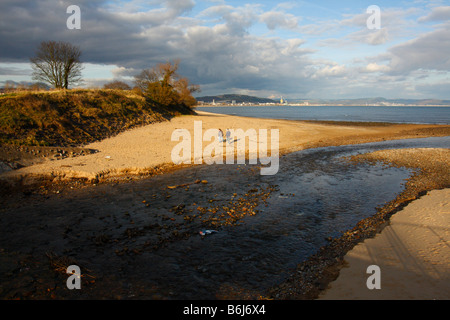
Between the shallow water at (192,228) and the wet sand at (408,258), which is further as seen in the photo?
the shallow water at (192,228)

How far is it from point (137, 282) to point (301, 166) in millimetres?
15624

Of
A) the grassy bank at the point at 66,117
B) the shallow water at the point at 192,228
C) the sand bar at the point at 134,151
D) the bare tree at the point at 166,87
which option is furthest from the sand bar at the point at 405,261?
the bare tree at the point at 166,87

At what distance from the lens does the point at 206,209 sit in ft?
37.2

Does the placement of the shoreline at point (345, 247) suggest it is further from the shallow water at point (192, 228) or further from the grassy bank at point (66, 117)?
the grassy bank at point (66, 117)

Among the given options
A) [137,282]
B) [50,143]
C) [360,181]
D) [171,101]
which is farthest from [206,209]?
[171,101]

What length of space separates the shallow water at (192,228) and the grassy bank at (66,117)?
31.8 feet

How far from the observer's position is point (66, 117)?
2422cm

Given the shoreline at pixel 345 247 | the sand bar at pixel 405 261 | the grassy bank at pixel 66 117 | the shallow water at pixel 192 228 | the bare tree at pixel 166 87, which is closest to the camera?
the sand bar at pixel 405 261

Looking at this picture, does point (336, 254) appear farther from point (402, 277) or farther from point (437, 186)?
point (437, 186)

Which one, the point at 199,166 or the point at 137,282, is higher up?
the point at 199,166

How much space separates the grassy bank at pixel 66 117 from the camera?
62.4 feet

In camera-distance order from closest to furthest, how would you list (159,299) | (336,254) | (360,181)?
(159,299) < (336,254) < (360,181)

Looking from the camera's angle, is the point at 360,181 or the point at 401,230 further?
the point at 360,181

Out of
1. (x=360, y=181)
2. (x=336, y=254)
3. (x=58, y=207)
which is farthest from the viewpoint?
(x=360, y=181)
